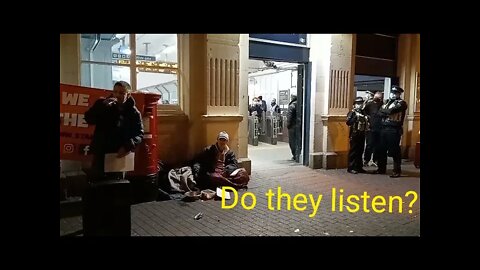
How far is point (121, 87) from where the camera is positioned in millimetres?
4383

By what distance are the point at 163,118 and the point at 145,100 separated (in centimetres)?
126

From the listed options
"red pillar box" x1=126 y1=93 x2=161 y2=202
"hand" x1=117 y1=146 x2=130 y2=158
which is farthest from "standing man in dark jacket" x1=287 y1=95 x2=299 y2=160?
"hand" x1=117 y1=146 x2=130 y2=158

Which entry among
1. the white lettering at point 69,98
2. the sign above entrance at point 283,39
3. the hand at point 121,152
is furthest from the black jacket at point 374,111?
the white lettering at point 69,98

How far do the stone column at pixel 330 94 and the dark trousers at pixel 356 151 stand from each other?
0.48 m

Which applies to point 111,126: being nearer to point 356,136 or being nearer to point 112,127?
point 112,127

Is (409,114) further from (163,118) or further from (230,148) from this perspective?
(163,118)

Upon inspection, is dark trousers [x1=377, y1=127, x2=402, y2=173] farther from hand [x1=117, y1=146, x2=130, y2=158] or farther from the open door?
hand [x1=117, y1=146, x2=130, y2=158]

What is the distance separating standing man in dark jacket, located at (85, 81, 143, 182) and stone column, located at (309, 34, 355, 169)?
16.5 ft

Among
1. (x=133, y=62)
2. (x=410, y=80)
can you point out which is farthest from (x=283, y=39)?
(x=410, y=80)

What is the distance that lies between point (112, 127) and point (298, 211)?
2836 millimetres

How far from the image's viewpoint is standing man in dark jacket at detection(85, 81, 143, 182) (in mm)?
4277

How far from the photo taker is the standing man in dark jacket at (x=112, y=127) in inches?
168

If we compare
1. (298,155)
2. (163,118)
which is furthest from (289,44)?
(163,118)

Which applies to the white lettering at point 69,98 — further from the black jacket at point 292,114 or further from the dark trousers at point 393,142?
the dark trousers at point 393,142
